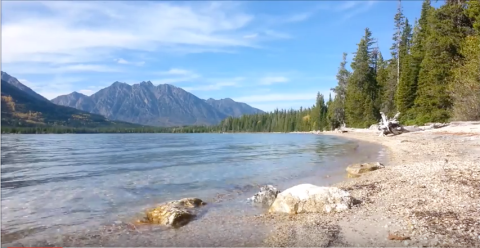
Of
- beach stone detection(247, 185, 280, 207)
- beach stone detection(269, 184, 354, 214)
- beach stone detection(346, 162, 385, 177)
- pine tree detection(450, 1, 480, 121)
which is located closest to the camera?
beach stone detection(269, 184, 354, 214)

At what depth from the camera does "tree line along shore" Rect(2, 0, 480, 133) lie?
3244cm

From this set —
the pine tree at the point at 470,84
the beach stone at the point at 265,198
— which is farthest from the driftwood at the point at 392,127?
the beach stone at the point at 265,198

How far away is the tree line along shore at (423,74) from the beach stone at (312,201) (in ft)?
86.4

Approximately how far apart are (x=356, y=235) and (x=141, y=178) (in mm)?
14480

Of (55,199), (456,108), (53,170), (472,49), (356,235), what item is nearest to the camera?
(356,235)

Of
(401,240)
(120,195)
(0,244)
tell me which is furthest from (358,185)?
(0,244)

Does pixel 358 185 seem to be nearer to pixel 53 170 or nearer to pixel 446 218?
pixel 446 218

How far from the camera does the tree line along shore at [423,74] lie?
3244 centimetres

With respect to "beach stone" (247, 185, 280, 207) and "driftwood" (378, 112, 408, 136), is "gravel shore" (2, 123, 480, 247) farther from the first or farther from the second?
"driftwood" (378, 112, 408, 136)

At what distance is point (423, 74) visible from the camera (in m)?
48.4

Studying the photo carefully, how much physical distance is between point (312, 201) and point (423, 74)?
4696cm

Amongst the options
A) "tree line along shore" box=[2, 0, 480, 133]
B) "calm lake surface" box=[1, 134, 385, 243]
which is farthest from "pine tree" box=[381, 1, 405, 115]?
"calm lake surface" box=[1, 134, 385, 243]

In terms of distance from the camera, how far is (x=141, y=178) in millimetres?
19203

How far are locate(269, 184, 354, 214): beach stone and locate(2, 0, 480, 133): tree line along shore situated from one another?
26325 mm
